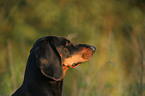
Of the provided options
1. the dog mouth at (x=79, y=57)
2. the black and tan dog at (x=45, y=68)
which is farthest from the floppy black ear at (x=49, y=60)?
the dog mouth at (x=79, y=57)

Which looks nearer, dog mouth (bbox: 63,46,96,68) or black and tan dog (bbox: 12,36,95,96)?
black and tan dog (bbox: 12,36,95,96)

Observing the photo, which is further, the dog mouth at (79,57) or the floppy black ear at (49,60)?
the dog mouth at (79,57)

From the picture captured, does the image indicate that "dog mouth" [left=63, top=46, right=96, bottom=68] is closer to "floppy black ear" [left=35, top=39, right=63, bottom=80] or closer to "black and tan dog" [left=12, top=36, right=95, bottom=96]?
"black and tan dog" [left=12, top=36, right=95, bottom=96]

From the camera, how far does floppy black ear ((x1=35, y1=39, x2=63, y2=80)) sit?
277 centimetres

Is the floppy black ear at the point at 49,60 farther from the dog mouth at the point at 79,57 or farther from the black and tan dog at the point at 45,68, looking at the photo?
the dog mouth at the point at 79,57

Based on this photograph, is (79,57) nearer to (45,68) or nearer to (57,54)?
(57,54)

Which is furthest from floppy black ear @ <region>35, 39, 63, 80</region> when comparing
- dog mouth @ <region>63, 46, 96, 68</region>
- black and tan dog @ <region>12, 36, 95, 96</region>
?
dog mouth @ <region>63, 46, 96, 68</region>

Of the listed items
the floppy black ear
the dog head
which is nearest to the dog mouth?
the dog head

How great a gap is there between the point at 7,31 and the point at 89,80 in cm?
722

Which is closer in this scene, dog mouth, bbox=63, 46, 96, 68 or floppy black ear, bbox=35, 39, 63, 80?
floppy black ear, bbox=35, 39, 63, 80

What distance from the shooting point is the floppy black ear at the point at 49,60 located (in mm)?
2774

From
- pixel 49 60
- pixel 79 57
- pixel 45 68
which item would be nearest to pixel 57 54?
pixel 49 60

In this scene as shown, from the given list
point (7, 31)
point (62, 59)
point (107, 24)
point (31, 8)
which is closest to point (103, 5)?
point (107, 24)

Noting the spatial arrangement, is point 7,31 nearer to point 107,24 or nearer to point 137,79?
point 107,24
